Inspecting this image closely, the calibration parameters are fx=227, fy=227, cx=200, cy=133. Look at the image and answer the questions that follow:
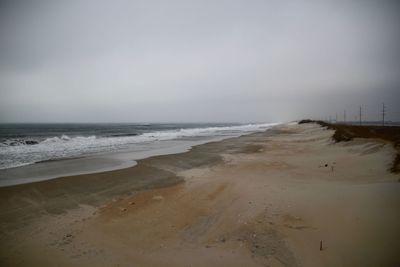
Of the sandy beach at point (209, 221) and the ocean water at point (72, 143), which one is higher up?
the ocean water at point (72, 143)

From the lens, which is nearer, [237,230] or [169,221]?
[237,230]

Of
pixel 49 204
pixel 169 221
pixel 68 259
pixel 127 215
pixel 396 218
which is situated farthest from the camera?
pixel 49 204

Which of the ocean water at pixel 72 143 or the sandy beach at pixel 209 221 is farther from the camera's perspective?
the ocean water at pixel 72 143

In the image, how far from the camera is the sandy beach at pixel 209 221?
437cm

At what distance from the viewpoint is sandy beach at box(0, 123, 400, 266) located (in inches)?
172

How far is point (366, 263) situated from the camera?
12.8ft

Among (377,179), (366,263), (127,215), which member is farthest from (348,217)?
(127,215)

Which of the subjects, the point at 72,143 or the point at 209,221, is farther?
the point at 72,143

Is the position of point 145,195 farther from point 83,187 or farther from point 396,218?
point 396,218

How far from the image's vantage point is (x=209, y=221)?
6023 millimetres

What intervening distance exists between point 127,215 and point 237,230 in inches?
125

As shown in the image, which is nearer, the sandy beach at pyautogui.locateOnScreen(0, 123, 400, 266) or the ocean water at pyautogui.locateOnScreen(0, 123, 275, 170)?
the sandy beach at pyautogui.locateOnScreen(0, 123, 400, 266)

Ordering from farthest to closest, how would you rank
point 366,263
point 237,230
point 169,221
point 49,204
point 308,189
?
point 308,189
point 49,204
point 169,221
point 237,230
point 366,263

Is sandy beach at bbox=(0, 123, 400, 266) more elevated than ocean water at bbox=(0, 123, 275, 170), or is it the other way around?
ocean water at bbox=(0, 123, 275, 170)
